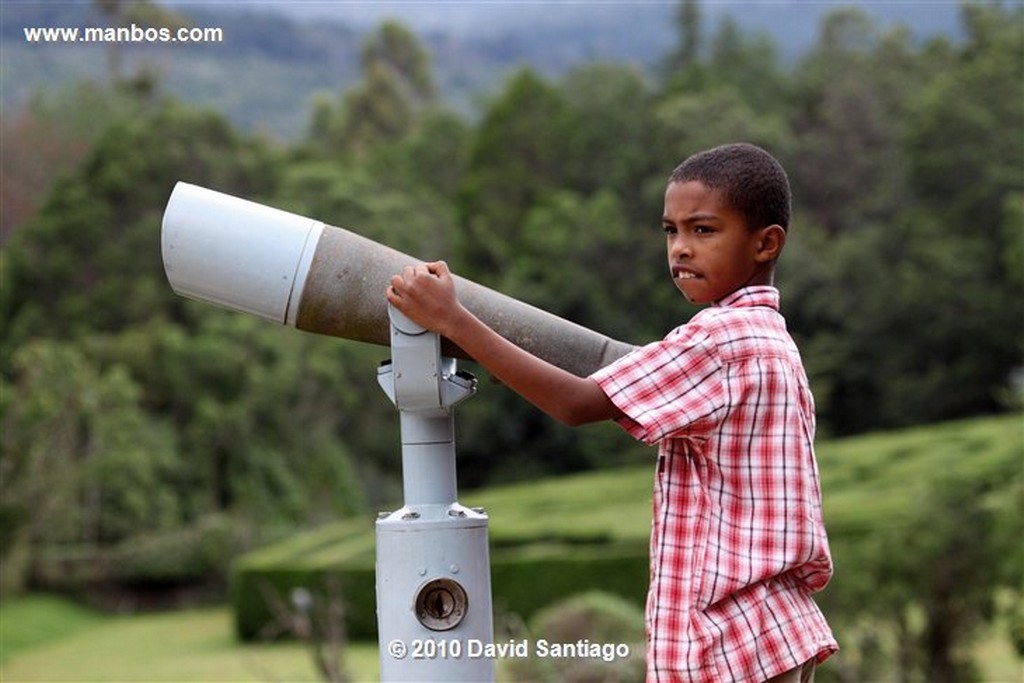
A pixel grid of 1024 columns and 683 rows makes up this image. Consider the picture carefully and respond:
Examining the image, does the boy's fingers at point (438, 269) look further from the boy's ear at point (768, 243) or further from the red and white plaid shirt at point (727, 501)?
the boy's ear at point (768, 243)

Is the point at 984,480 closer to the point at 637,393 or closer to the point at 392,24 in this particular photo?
the point at 637,393

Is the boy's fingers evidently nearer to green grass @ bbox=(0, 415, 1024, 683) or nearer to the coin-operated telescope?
the coin-operated telescope

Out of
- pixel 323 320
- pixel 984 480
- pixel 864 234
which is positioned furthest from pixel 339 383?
pixel 323 320

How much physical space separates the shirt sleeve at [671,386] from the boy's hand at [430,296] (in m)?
0.20

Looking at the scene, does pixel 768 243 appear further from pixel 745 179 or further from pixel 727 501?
pixel 727 501

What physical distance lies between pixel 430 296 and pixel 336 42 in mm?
69964

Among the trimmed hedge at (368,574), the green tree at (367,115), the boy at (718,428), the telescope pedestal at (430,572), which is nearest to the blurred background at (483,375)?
the trimmed hedge at (368,574)

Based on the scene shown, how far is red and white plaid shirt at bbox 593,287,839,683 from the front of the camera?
1.89m

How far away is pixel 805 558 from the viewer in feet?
6.34

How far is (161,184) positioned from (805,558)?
25753 mm

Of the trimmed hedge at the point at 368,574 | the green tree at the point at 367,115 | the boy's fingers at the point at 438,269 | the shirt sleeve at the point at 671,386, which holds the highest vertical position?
the green tree at the point at 367,115

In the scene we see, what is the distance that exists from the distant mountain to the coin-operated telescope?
73.5 inches

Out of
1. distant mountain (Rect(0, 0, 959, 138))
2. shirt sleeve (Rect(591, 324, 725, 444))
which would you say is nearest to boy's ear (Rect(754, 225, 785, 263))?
shirt sleeve (Rect(591, 324, 725, 444))

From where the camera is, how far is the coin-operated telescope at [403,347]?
80.5 inches
